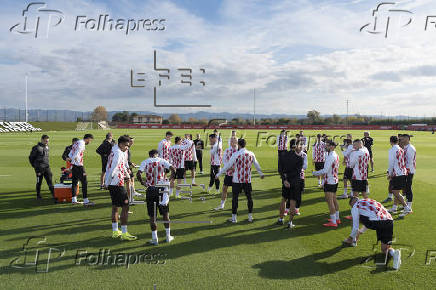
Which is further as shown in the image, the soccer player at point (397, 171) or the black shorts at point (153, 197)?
the soccer player at point (397, 171)

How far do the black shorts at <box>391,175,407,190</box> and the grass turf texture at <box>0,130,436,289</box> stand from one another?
2.87 feet

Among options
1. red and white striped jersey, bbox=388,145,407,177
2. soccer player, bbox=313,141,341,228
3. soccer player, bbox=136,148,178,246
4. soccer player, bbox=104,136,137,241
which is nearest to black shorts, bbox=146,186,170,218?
soccer player, bbox=136,148,178,246

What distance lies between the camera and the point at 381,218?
545 cm

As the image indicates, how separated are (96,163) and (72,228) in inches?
501

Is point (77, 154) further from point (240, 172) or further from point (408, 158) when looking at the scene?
point (408, 158)

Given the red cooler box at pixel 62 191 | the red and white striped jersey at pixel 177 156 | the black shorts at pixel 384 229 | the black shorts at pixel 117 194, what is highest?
the red and white striped jersey at pixel 177 156

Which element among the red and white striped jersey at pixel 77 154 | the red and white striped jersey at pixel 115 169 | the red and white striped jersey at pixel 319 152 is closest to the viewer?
the red and white striped jersey at pixel 115 169

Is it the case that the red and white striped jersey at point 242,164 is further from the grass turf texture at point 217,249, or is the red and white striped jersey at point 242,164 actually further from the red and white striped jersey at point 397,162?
the red and white striped jersey at point 397,162

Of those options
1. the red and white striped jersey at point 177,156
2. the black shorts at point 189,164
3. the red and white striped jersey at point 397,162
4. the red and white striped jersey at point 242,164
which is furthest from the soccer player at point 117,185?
the red and white striped jersey at point 397,162

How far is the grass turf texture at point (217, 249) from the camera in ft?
15.8

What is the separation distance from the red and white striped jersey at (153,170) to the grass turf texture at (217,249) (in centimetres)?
138

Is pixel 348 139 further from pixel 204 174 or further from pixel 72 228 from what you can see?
pixel 72 228

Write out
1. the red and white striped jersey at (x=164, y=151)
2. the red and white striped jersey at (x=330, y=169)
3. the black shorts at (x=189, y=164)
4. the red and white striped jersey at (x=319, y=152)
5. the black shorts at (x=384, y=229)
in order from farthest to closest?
the black shorts at (x=189, y=164)
the red and white striped jersey at (x=319, y=152)
the red and white striped jersey at (x=164, y=151)
the red and white striped jersey at (x=330, y=169)
the black shorts at (x=384, y=229)

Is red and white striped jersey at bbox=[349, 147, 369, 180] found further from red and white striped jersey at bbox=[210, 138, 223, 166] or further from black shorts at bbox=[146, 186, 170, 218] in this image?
black shorts at bbox=[146, 186, 170, 218]
